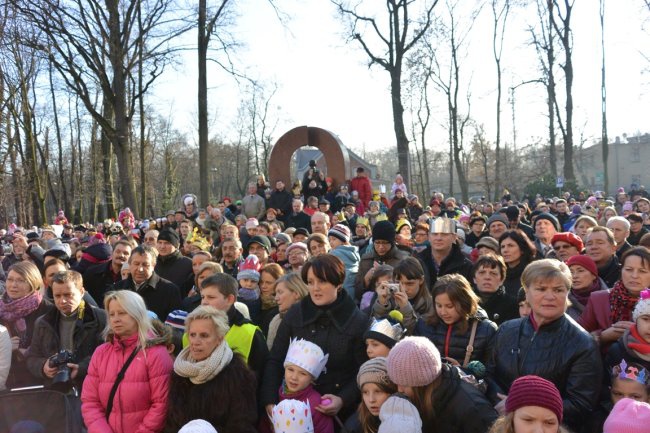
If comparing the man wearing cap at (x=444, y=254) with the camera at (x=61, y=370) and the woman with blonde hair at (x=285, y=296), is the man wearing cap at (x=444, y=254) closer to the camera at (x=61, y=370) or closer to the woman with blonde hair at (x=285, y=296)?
the woman with blonde hair at (x=285, y=296)

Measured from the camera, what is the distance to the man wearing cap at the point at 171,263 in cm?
753

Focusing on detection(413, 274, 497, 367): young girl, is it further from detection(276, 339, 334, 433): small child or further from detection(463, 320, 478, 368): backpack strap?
detection(276, 339, 334, 433): small child

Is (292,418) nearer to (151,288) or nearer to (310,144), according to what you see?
(151,288)

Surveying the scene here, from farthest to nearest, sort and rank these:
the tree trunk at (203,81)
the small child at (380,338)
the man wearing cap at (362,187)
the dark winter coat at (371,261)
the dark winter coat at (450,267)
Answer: the tree trunk at (203,81) → the man wearing cap at (362,187) → the dark winter coat at (371,261) → the dark winter coat at (450,267) → the small child at (380,338)

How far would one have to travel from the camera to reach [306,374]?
404 centimetres

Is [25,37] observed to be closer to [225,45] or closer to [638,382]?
[225,45]

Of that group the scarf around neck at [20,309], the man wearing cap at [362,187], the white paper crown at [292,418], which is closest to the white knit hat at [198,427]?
the white paper crown at [292,418]

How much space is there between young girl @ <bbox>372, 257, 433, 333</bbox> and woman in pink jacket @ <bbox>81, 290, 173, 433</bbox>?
1.79 metres

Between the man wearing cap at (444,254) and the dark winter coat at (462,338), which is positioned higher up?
the man wearing cap at (444,254)

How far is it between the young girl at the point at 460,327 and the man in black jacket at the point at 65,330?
119 inches

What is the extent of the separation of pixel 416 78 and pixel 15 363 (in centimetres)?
3110

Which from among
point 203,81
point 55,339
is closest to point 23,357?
point 55,339

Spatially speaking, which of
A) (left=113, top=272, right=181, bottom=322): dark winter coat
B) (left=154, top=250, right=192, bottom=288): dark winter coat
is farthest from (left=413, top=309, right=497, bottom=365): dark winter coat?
(left=154, top=250, right=192, bottom=288): dark winter coat

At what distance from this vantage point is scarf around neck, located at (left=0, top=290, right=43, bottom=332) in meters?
5.51
